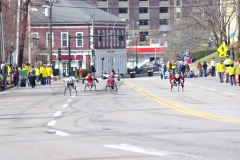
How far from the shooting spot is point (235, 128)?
16.1 m

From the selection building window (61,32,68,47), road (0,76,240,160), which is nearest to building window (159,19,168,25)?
building window (61,32,68,47)

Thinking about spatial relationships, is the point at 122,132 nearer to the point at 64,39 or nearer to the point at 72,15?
the point at 64,39

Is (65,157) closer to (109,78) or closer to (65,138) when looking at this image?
(65,138)

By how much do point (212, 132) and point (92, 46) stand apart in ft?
264

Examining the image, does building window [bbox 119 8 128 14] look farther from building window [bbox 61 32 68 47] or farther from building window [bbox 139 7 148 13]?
building window [bbox 61 32 68 47]

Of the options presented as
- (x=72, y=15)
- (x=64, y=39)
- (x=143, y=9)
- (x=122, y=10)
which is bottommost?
(x=64, y=39)

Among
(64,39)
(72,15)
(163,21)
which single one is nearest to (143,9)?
(163,21)

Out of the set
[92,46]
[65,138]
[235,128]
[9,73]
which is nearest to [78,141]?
[65,138]

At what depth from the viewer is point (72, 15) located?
96688mm

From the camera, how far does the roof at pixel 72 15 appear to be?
95.0 m

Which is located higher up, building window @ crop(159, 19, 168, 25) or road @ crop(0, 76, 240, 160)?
building window @ crop(159, 19, 168, 25)

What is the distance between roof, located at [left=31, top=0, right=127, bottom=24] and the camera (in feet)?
312

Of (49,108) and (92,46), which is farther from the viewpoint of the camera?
(92,46)

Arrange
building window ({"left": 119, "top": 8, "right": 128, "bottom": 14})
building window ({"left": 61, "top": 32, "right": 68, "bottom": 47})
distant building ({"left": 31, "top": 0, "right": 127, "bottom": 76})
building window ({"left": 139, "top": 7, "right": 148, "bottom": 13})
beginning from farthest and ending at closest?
building window ({"left": 139, "top": 7, "right": 148, "bottom": 13})
building window ({"left": 119, "top": 8, "right": 128, "bottom": 14})
building window ({"left": 61, "top": 32, "right": 68, "bottom": 47})
distant building ({"left": 31, "top": 0, "right": 127, "bottom": 76})
